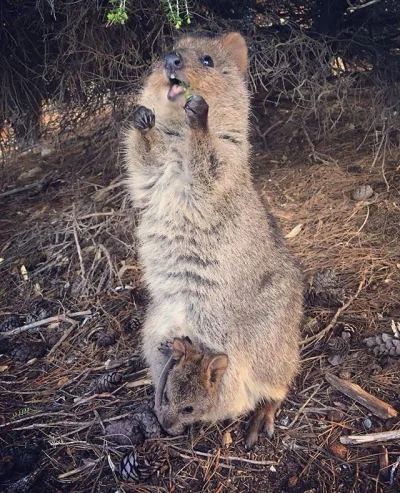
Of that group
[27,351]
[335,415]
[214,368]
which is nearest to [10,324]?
[27,351]

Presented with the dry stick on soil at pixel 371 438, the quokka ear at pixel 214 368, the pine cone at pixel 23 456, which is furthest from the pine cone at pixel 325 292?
the pine cone at pixel 23 456

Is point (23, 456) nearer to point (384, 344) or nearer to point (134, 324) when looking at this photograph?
point (134, 324)

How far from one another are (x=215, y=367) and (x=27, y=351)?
4.80 ft

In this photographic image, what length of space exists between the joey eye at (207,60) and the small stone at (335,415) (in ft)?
6.62

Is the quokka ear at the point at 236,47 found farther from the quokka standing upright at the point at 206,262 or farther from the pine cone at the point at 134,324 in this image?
the pine cone at the point at 134,324

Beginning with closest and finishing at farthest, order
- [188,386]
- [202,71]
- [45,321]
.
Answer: [188,386], [202,71], [45,321]

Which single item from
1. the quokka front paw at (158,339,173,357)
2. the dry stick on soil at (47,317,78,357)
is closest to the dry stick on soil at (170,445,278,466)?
the quokka front paw at (158,339,173,357)

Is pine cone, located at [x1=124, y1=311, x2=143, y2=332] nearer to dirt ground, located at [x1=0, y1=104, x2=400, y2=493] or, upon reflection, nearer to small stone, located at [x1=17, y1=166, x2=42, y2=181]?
dirt ground, located at [x1=0, y1=104, x2=400, y2=493]

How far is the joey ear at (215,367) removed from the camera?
111 inches

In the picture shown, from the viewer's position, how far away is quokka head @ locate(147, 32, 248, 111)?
9.62 feet

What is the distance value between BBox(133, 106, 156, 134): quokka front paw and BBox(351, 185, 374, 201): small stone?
2.25 meters

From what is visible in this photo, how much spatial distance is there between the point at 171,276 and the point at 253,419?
90 centimetres

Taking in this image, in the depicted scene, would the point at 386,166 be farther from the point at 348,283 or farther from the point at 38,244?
the point at 38,244

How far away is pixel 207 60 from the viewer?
3162 mm
